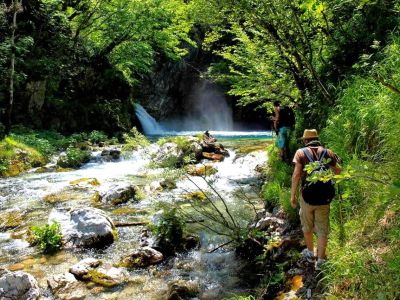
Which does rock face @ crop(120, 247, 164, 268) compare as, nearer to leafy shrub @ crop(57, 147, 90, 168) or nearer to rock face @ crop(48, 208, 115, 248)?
rock face @ crop(48, 208, 115, 248)

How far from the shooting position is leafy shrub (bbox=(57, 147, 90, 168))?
50.8 ft

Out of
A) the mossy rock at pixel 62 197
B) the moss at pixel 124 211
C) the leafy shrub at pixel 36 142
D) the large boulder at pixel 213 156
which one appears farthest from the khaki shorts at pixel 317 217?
the leafy shrub at pixel 36 142

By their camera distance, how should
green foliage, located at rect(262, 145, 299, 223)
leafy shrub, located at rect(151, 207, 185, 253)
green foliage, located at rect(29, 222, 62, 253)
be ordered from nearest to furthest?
1. green foliage, located at rect(262, 145, 299, 223)
2. leafy shrub, located at rect(151, 207, 185, 253)
3. green foliage, located at rect(29, 222, 62, 253)

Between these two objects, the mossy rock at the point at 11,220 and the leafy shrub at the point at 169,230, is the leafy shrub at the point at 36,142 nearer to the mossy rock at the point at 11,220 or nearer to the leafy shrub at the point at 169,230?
the mossy rock at the point at 11,220

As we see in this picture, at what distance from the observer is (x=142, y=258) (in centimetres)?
672

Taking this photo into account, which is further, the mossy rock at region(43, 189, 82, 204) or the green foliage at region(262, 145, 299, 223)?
the mossy rock at region(43, 189, 82, 204)

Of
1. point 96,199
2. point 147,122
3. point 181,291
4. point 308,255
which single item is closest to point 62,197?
point 96,199

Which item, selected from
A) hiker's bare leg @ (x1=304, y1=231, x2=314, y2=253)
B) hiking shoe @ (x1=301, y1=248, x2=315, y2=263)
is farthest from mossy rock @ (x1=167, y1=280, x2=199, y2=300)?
hiker's bare leg @ (x1=304, y1=231, x2=314, y2=253)

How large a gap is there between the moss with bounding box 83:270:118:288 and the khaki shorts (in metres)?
3.21

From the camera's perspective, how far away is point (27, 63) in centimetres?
1939

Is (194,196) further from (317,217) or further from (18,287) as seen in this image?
(317,217)

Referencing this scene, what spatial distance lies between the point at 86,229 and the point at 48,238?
723 mm

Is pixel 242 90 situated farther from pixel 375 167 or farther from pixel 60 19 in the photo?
pixel 60 19

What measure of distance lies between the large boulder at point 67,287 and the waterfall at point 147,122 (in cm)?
2273
